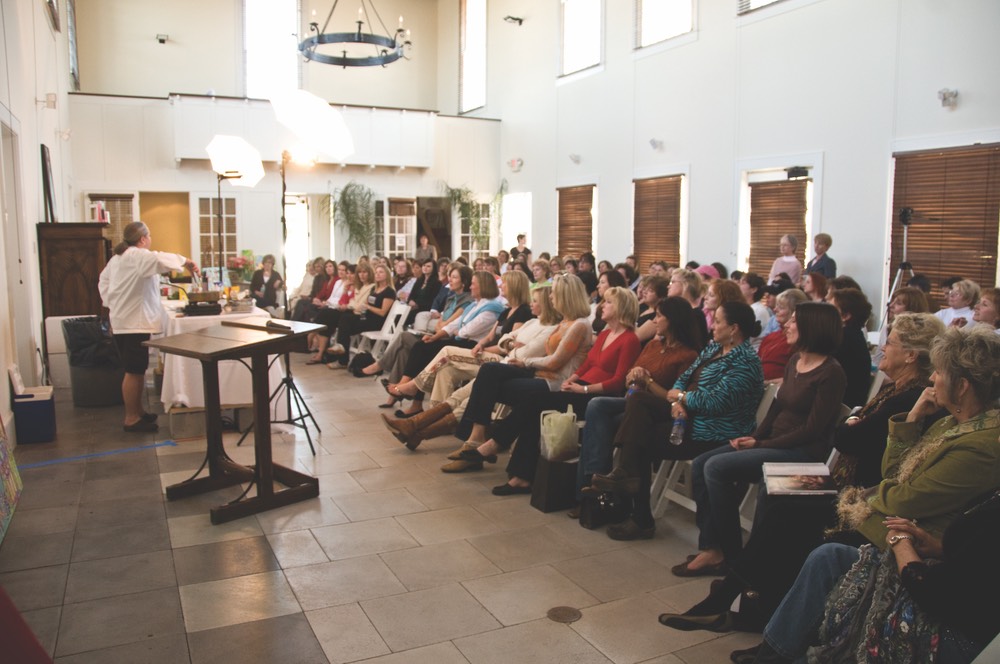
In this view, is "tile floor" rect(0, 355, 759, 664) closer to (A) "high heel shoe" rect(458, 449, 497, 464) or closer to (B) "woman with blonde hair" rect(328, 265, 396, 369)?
(A) "high heel shoe" rect(458, 449, 497, 464)

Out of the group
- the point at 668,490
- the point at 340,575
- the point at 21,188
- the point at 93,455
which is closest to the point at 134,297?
the point at 93,455

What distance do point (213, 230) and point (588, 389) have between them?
11628 millimetres

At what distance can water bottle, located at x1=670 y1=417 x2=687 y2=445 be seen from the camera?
389cm

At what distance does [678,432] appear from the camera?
3.89m

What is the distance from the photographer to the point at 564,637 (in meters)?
2.96

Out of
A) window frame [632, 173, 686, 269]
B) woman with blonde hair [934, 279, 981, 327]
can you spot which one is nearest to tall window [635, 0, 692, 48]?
window frame [632, 173, 686, 269]

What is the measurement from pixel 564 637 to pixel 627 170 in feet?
33.7

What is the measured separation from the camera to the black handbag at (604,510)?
405cm

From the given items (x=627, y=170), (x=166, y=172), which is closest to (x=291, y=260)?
(x=166, y=172)

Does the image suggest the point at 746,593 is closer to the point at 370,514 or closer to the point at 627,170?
the point at 370,514

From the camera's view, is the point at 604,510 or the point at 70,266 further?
the point at 70,266

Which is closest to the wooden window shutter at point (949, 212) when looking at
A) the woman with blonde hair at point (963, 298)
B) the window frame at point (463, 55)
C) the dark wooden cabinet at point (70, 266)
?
the woman with blonde hair at point (963, 298)

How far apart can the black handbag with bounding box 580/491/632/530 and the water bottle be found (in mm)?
404

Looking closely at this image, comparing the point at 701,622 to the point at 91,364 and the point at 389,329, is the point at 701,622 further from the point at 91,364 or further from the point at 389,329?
the point at 389,329
